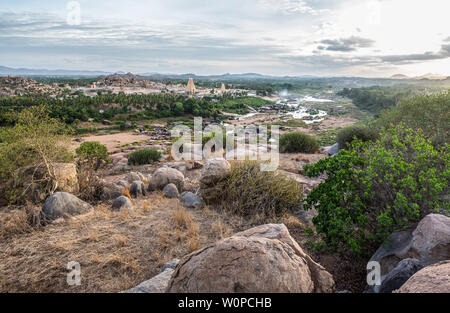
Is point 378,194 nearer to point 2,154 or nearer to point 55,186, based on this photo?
point 55,186

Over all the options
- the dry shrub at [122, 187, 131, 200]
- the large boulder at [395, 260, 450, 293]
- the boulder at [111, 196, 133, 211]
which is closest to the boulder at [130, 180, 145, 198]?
the dry shrub at [122, 187, 131, 200]

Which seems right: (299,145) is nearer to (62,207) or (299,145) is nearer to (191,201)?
(191,201)

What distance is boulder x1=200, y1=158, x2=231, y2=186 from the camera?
6.97m

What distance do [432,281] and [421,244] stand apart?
4.14 ft

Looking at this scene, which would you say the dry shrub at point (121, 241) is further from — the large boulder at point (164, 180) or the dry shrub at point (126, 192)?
the large boulder at point (164, 180)

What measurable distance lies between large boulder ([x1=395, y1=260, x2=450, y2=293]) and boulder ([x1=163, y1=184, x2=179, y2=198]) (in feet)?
20.6

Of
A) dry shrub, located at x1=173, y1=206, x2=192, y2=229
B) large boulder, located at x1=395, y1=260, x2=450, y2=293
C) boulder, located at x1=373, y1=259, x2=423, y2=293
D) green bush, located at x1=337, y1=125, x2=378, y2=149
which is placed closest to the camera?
large boulder, located at x1=395, y1=260, x2=450, y2=293

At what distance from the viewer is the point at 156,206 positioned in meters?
6.86

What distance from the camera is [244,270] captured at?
2340mm

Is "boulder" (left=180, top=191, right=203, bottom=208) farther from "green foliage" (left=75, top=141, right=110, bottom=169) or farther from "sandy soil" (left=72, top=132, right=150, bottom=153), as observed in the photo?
"sandy soil" (left=72, top=132, right=150, bottom=153)

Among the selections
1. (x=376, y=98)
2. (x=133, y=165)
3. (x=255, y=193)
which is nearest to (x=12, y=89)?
(x=133, y=165)

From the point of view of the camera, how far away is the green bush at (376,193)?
3998 mm

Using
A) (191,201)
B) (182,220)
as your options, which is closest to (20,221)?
(182,220)

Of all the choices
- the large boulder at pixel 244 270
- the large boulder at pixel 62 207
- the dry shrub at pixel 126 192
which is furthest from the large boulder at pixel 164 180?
the large boulder at pixel 244 270
